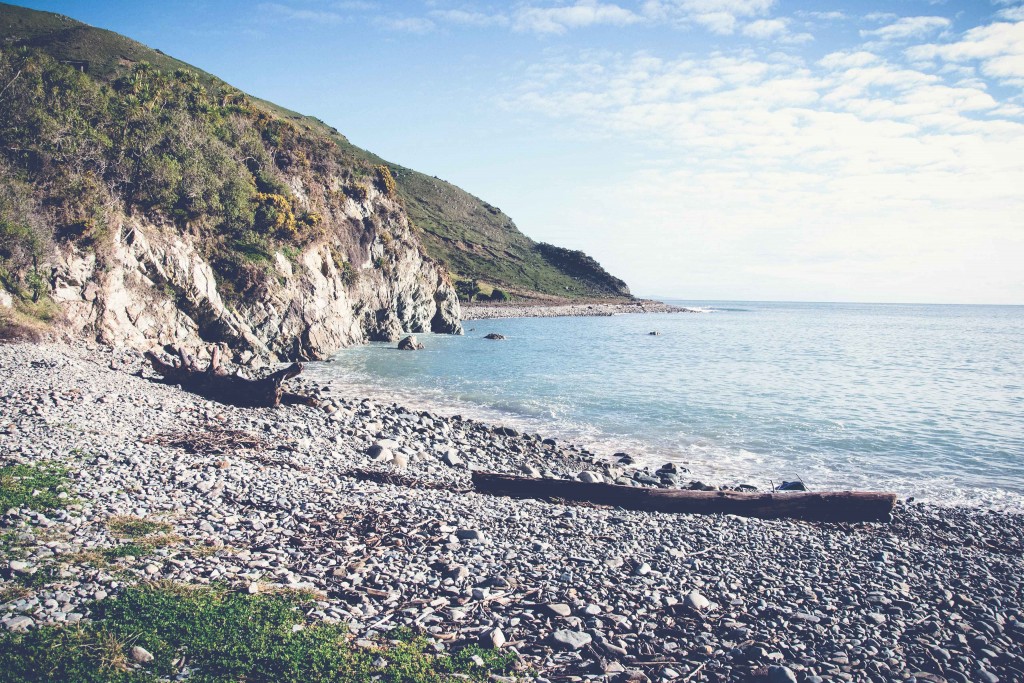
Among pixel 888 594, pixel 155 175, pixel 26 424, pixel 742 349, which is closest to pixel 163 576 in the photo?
pixel 26 424

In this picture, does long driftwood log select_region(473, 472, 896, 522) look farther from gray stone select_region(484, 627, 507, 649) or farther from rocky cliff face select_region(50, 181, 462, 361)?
rocky cliff face select_region(50, 181, 462, 361)

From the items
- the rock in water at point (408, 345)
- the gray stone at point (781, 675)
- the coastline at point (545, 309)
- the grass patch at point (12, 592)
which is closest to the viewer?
the grass patch at point (12, 592)

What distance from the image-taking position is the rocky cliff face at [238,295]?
2689 centimetres

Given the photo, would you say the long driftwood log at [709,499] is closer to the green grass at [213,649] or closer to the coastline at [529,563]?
the coastline at [529,563]

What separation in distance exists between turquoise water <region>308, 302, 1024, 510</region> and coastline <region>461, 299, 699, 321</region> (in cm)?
5722

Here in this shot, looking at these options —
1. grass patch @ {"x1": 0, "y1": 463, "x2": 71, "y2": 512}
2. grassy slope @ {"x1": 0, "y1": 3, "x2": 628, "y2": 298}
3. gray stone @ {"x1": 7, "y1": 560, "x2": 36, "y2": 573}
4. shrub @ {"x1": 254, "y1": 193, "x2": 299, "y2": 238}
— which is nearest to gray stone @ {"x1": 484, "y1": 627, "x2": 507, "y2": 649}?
gray stone @ {"x1": 7, "y1": 560, "x2": 36, "y2": 573}

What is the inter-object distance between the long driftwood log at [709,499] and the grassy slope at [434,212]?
92.1 metres

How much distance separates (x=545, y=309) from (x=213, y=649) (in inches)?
4897

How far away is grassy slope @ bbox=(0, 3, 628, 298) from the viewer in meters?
96.4

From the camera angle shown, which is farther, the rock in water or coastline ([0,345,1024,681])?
the rock in water

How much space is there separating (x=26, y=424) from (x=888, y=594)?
17693 millimetres

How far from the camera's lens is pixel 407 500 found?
1155 cm

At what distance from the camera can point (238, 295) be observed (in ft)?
115

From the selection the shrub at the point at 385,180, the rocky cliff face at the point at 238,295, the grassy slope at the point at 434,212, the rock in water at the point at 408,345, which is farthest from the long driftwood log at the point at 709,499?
the grassy slope at the point at 434,212
